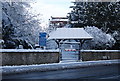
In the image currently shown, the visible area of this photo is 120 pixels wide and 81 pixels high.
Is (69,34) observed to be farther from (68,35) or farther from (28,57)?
(28,57)

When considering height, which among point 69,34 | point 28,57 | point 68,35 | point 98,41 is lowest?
point 28,57

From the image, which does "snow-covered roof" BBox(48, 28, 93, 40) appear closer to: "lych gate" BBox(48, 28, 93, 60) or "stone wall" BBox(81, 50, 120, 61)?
"lych gate" BBox(48, 28, 93, 60)

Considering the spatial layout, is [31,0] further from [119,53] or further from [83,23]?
[83,23]

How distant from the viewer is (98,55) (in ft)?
98.0

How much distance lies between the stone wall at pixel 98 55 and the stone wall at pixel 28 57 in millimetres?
4086

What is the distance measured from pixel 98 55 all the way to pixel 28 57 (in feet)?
32.9

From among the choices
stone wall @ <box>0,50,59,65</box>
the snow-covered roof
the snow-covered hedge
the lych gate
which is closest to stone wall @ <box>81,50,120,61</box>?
the lych gate

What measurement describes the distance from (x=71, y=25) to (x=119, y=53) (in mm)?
17245

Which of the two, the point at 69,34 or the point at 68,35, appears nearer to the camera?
the point at 68,35

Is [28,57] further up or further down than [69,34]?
further down

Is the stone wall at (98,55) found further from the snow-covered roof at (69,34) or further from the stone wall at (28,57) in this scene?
the stone wall at (28,57)

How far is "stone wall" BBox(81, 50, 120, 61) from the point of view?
2847 centimetres

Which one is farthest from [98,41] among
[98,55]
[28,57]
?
[28,57]

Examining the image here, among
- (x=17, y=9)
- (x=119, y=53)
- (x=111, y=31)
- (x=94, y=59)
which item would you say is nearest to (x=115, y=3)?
(x=111, y=31)
